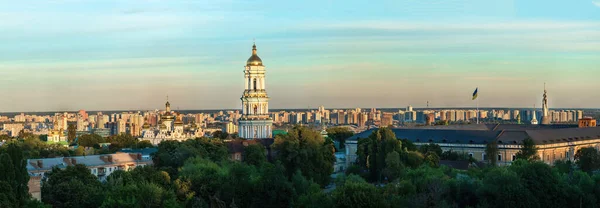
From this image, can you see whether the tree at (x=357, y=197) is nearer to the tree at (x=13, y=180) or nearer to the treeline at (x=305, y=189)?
the treeline at (x=305, y=189)

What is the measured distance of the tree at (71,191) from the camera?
157 ft

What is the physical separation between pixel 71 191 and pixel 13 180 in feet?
17.8

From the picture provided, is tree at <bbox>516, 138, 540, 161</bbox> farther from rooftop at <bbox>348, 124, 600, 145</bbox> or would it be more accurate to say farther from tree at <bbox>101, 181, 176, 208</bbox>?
tree at <bbox>101, 181, 176, 208</bbox>

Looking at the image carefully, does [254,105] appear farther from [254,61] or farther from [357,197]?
[357,197]

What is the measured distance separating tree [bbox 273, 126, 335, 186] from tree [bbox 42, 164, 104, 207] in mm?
13704

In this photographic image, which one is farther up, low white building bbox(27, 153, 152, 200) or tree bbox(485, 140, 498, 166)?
tree bbox(485, 140, 498, 166)

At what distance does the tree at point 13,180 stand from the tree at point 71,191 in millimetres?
3640

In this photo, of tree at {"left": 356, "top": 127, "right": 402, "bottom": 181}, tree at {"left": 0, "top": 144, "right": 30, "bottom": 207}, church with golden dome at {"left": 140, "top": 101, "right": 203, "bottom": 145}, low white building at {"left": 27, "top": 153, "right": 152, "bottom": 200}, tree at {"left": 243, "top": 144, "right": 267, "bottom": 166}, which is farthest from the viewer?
church with golden dome at {"left": 140, "top": 101, "right": 203, "bottom": 145}

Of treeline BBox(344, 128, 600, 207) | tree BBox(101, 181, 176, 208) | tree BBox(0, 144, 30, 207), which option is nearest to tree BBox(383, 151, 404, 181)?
treeline BBox(344, 128, 600, 207)

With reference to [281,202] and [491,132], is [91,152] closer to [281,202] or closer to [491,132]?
[491,132]

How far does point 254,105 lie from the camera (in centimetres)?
10300

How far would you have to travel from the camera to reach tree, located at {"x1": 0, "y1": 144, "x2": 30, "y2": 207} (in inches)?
1706

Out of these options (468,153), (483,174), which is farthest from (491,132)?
(483,174)

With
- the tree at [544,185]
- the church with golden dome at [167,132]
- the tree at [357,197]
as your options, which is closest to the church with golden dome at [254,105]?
the church with golden dome at [167,132]
